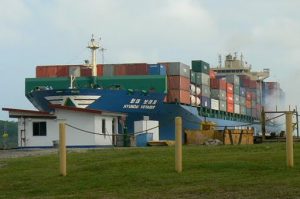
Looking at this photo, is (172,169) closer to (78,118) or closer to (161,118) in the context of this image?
(78,118)

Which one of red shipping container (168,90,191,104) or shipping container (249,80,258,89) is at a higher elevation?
shipping container (249,80,258,89)

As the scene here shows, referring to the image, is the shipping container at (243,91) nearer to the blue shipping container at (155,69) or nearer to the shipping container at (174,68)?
the shipping container at (174,68)

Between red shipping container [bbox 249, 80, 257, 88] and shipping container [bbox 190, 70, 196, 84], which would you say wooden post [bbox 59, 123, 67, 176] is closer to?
shipping container [bbox 190, 70, 196, 84]

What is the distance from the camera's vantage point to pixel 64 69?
195 feet

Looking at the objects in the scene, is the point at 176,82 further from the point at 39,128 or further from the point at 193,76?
the point at 39,128

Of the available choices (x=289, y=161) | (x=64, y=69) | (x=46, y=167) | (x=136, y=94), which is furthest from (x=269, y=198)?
(x=64, y=69)

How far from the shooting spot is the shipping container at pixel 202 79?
62.2 m

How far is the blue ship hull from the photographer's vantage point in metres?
48.6

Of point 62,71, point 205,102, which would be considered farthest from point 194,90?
point 62,71

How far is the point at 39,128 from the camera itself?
3888cm

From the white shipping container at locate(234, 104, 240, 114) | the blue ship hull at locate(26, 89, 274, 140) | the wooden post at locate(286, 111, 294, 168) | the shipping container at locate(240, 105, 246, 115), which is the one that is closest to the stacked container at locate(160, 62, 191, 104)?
the blue ship hull at locate(26, 89, 274, 140)

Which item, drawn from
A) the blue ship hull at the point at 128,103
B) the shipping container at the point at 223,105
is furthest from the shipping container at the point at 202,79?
the shipping container at the point at 223,105

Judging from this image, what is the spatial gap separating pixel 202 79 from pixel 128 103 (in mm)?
15084

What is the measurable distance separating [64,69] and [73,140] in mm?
22793
